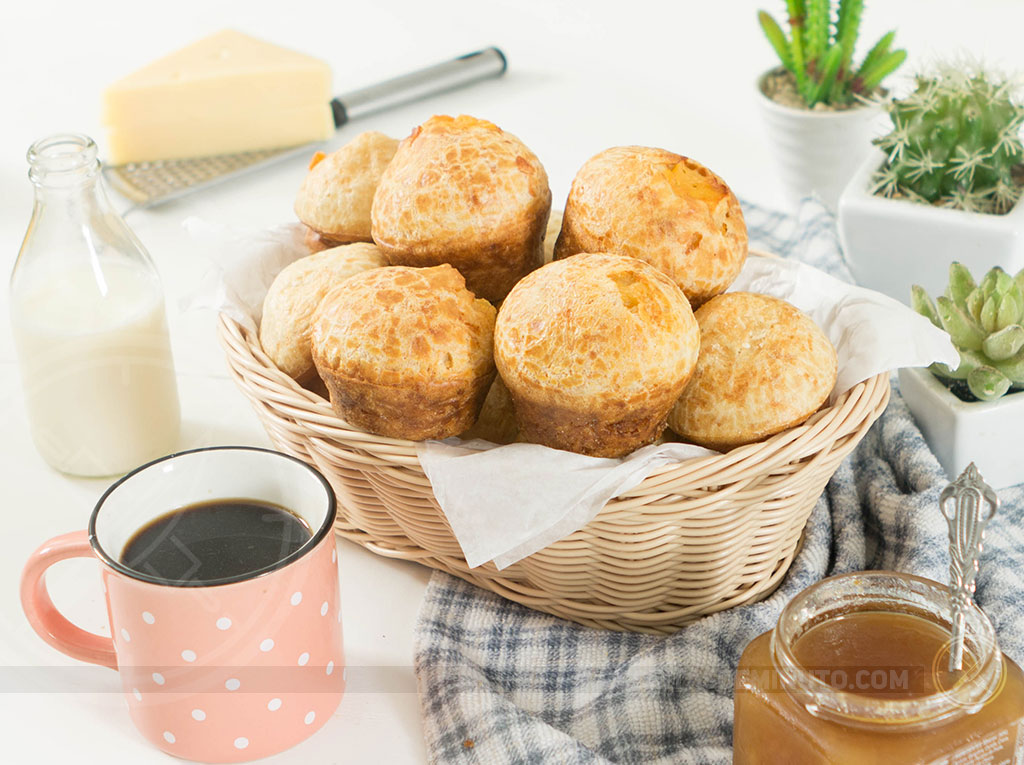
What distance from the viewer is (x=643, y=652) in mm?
816

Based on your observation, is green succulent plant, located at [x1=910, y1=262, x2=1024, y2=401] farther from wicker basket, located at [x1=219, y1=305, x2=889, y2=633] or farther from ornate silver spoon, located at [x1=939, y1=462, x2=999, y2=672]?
ornate silver spoon, located at [x1=939, y1=462, x2=999, y2=672]

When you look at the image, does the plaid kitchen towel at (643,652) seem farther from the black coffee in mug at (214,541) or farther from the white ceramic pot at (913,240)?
the white ceramic pot at (913,240)

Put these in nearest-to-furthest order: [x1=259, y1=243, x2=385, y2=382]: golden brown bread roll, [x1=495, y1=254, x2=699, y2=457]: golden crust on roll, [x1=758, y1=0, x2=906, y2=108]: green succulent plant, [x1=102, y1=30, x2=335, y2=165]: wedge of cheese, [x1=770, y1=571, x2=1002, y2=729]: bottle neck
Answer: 1. [x1=770, y1=571, x2=1002, y2=729]: bottle neck
2. [x1=495, y1=254, x2=699, y2=457]: golden crust on roll
3. [x1=259, y1=243, x2=385, y2=382]: golden brown bread roll
4. [x1=758, y1=0, x2=906, y2=108]: green succulent plant
5. [x1=102, y1=30, x2=335, y2=165]: wedge of cheese

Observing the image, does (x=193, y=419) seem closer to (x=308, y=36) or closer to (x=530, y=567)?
(x=530, y=567)

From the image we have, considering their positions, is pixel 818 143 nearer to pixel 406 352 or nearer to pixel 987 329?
pixel 987 329

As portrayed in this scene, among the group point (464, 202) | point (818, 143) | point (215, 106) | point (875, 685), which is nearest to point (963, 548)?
point (875, 685)

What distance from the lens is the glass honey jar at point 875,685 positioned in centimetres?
61

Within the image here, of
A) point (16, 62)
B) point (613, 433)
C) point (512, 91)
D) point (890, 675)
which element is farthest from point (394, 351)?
point (16, 62)

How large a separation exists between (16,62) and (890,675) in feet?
5.99

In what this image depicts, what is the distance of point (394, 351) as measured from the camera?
2.49ft

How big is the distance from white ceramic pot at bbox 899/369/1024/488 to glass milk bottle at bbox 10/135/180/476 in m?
0.68

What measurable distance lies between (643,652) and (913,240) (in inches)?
24.3

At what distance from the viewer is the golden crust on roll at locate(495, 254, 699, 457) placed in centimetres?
73

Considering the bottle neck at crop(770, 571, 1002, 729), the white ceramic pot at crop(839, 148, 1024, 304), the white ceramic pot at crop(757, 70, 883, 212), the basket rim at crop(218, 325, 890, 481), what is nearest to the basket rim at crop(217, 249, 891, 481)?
the basket rim at crop(218, 325, 890, 481)
